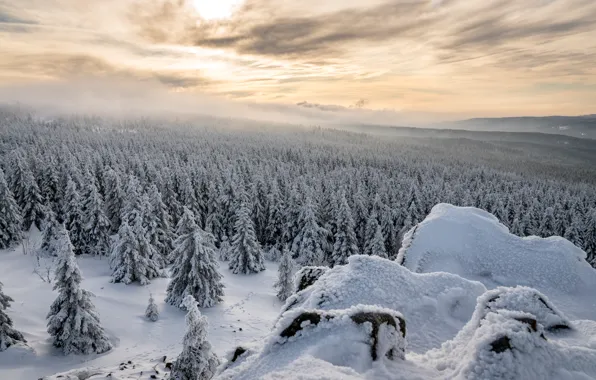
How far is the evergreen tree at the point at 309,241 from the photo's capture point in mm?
46719

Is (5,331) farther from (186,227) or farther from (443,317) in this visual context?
(443,317)

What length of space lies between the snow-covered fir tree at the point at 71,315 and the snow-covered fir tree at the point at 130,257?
1192cm

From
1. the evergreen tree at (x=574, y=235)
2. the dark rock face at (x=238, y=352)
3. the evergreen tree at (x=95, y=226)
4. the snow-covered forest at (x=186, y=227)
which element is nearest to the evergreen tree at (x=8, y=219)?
the snow-covered forest at (x=186, y=227)

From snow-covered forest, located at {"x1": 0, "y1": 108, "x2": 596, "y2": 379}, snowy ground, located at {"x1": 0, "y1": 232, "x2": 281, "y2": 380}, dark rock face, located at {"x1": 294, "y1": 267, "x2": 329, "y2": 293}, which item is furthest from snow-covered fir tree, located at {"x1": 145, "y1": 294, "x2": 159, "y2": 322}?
dark rock face, located at {"x1": 294, "y1": 267, "x2": 329, "y2": 293}

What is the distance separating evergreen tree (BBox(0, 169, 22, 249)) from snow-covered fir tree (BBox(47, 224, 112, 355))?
3060cm

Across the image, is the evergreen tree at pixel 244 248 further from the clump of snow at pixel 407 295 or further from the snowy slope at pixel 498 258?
the clump of snow at pixel 407 295

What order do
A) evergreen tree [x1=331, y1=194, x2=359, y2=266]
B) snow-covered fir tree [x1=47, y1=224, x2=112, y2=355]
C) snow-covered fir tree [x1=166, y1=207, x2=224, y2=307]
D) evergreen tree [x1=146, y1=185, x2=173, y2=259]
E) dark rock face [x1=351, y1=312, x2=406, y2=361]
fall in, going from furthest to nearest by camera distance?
evergreen tree [x1=331, y1=194, x2=359, y2=266] < evergreen tree [x1=146, y1=185, x2=173, y2=259] < snow-covered fir tree [x1=166, y1=207, x2=224, y2=307] < snow-covered fir tree [x1=47, y1=224, x2=112, y2=355] < dark rock face [x1=351, y1=312, x2=406, y2=361]

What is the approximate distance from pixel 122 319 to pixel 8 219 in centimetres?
3020

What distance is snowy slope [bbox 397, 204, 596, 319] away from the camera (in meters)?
11.1

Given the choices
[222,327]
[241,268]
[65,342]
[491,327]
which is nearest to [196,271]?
[222,327]

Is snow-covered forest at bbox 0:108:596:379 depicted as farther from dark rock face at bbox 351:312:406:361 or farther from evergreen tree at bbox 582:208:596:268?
dark rock face at bbox 351:312:406:361

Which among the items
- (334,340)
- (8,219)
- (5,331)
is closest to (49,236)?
(8,219)

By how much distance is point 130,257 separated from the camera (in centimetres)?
3388

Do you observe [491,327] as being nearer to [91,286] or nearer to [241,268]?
[91,286]
